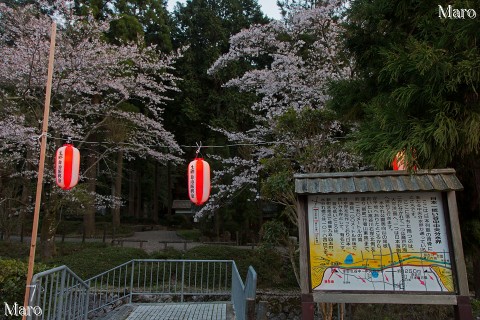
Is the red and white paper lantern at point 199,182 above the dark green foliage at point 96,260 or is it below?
above

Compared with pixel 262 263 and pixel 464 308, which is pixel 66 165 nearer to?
pixel 464 308

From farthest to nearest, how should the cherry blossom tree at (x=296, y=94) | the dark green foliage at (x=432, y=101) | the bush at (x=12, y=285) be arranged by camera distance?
the cherry blossom tree at (x=296, y=94)
the bush at (x=12, y=285)
the dark green foliage at (x=432, y=101)

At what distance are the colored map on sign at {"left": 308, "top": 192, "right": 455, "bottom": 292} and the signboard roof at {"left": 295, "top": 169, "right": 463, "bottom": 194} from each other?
15 cm

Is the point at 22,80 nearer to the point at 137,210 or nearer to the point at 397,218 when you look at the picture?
the point at 397,218

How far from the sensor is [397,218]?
12.6 ft

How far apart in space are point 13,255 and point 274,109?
39.8 ft

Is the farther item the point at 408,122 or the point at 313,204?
the point at 313,204

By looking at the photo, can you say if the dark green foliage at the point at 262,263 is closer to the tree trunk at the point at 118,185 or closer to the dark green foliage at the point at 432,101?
the tree trunk at the point at 118,185

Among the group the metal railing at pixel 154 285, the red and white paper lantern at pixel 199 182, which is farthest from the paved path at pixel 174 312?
the red and white paper lantern at pixel 199 182

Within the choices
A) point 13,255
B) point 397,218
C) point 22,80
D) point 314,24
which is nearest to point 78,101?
point 22,80

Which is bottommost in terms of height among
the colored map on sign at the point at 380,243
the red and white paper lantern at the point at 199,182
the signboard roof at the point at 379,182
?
the colored map on sign at the point at 380,243

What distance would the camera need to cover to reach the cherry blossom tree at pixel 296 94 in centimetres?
759

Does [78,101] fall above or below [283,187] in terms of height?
above

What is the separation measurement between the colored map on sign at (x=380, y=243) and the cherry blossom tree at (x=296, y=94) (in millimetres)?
3017
